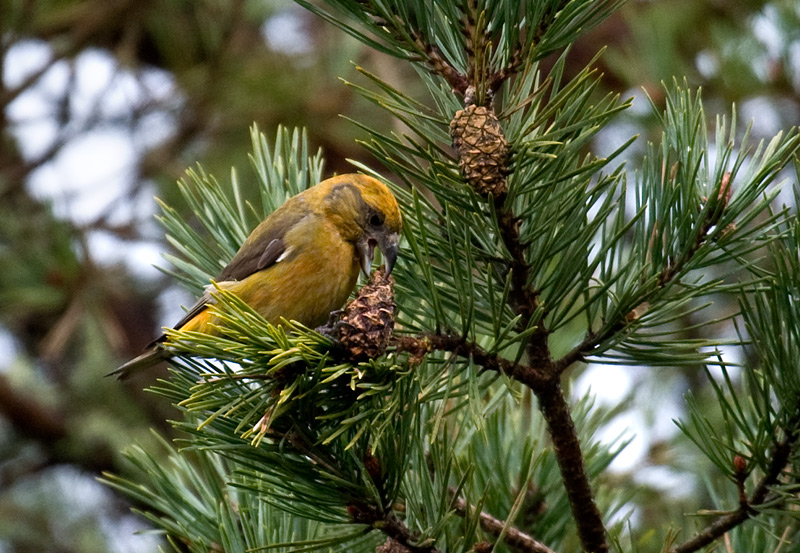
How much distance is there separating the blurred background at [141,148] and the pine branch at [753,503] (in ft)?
5.73

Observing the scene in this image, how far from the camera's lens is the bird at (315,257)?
2863 mm

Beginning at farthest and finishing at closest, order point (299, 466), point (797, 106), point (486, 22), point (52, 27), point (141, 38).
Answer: point (141, 38)
point (52, 27)
point (797, 106)
point (299, 466)
point (486, 22)

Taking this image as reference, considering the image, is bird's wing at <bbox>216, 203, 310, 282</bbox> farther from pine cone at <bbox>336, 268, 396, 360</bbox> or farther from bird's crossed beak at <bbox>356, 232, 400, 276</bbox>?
pine cone at <bbox>336, 268, 396, 360</bbox>

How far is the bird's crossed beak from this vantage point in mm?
2430

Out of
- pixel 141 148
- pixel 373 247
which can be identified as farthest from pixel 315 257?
pixel 141 148

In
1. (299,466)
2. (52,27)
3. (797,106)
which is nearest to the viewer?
(299,466)

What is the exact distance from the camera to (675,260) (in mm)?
1822

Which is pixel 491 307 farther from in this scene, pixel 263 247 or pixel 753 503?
pixel 263 247

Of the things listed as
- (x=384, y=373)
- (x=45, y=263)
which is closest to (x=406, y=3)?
(x=384, y=373)

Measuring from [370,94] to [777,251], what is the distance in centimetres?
85

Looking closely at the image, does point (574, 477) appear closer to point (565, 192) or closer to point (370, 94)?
point (565, 192)

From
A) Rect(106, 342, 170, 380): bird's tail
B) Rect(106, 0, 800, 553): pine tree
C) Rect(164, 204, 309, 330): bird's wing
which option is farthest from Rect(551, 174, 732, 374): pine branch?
Rect(106, 342, 170, 380): bird's tail

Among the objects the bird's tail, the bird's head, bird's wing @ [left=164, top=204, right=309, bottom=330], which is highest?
the bird's head

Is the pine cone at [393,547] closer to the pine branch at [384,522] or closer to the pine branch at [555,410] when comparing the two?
the pine branch at [384,522]
